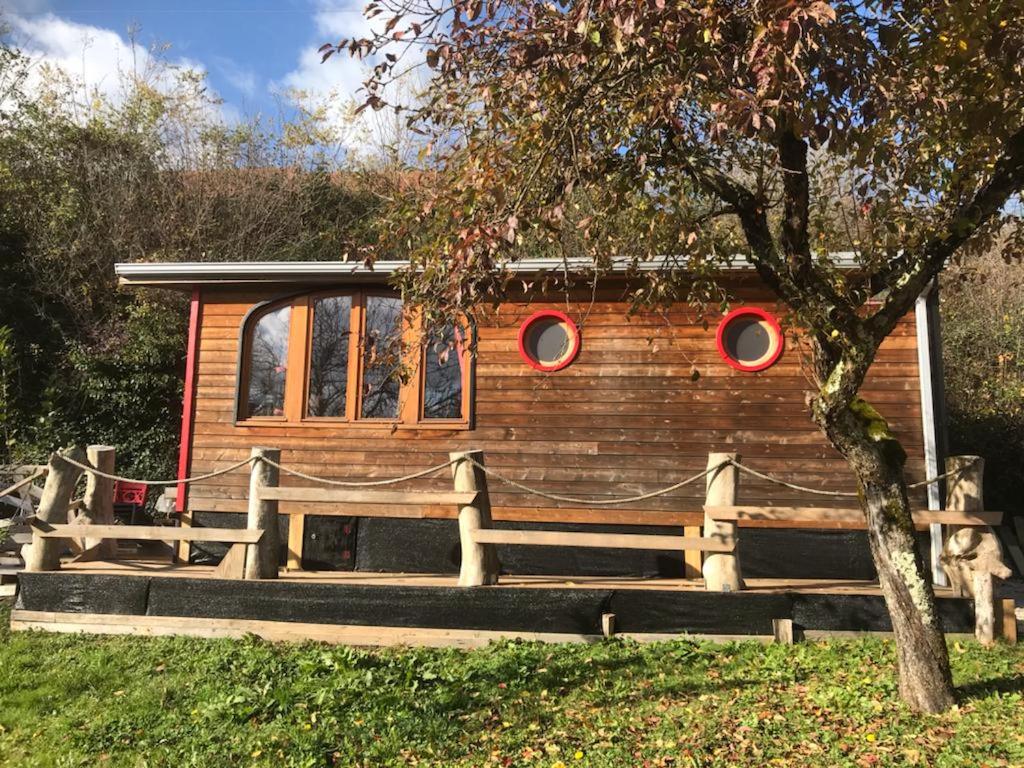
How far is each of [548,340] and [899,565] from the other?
4.17m

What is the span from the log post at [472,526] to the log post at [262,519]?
1544 millimetres

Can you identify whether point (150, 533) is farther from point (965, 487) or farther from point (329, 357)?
point (965, 487)

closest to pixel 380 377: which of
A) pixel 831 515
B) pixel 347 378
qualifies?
pixel 347 378

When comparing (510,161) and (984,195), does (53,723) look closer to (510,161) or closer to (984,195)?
(510,161)

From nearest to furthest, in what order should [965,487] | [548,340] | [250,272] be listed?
[965,487] → [250,272] → [548,340]

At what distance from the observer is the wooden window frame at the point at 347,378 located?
771 cm

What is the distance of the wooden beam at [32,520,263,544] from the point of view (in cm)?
584

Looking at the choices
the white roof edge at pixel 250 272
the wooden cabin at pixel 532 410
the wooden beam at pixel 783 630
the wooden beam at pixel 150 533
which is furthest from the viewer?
the white roof edge at pixel 250 272

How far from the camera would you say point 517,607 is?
564cm

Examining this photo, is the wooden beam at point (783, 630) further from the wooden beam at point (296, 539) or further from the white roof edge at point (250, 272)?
the wooden beam at point (296, 539)

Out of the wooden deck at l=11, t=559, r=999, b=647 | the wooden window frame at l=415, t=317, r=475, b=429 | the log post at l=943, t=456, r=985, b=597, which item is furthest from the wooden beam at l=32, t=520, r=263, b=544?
the log post at l=943, t=456, r=985, b=597

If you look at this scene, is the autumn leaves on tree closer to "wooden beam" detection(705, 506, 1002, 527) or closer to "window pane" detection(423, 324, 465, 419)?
"wooden beam" detection(705, 506, 1002, 527)

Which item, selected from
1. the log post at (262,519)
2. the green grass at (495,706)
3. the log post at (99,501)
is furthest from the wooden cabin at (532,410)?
the green grass at (495,706)

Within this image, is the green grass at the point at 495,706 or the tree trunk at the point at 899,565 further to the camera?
the tree trunk at the point at 899,565
